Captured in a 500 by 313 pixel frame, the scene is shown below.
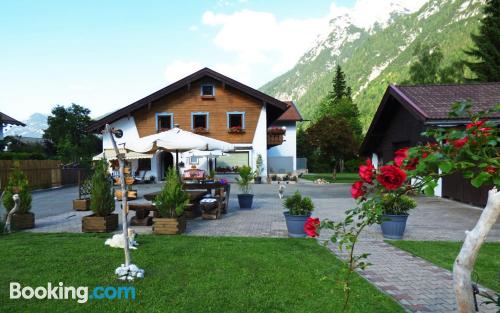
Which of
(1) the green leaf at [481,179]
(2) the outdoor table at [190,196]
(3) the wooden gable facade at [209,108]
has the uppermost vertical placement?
(3) the wooden gable facade at [209,108]

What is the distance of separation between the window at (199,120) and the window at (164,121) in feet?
4.72

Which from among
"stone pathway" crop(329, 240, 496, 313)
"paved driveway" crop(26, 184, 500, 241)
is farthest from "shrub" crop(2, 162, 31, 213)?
"stone pathway" crop(329, 240, 496, 313)

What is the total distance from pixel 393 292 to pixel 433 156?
10.3 ft

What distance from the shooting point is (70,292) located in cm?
425

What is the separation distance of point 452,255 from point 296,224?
272 centimetres

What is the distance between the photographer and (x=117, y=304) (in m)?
3.93

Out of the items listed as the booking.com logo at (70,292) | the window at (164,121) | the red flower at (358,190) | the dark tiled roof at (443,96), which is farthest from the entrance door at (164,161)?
the red flower at (358,190)

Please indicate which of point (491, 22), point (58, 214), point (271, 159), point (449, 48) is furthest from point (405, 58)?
point (58, 214)

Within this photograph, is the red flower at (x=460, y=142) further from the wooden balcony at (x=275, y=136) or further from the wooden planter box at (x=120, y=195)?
the wooden balcony at (x=275, y=136)

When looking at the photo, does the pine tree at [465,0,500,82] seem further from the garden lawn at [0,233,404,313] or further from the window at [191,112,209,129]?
the garden lawn at [0,233,404,313]

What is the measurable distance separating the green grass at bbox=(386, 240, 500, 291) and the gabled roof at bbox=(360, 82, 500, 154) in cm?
733

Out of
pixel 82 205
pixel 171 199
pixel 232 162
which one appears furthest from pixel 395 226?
pixel 232 162

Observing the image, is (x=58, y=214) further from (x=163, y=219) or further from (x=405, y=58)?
(x=405, y=58)

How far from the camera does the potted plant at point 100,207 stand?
25.8ft
